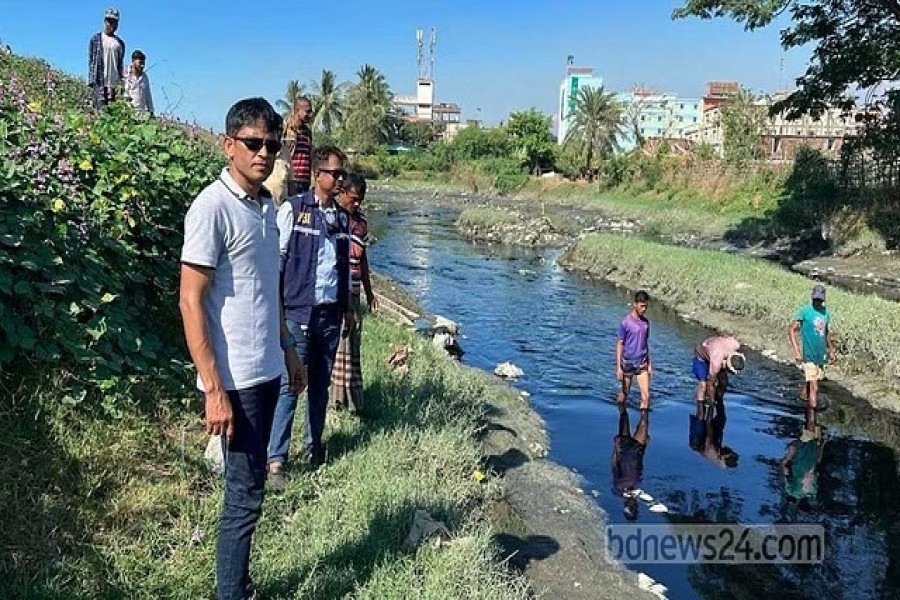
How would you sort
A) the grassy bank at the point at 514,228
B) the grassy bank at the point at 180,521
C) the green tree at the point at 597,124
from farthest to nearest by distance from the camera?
the green tree at the point at 597,124 < the grassy bank at the point at 514,228 < the grassy bank at the point at 180,521

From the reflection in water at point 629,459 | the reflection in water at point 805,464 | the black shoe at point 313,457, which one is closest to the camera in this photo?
the black shoe at point 313,457

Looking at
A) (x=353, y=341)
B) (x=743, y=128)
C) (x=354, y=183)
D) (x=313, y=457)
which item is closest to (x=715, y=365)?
(x=353, y=341)

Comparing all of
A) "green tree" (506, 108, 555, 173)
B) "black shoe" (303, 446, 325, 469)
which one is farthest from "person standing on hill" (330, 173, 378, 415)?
"green tree" (506, 108, 555, 173)

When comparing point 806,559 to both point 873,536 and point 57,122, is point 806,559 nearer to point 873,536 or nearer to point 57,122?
point 873,536

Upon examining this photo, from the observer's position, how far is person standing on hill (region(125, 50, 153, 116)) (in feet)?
26.1

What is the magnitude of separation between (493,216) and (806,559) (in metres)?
31.8

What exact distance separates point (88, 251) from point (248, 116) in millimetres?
1899

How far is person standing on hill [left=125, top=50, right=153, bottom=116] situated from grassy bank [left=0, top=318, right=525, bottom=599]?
4.75 metres

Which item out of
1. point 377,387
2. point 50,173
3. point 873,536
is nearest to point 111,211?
point 50,173

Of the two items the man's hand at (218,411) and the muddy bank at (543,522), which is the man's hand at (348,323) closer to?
the muddy bank at (543,522)

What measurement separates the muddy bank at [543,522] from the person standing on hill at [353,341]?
1.36m

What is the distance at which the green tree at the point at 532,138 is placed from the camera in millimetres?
68750

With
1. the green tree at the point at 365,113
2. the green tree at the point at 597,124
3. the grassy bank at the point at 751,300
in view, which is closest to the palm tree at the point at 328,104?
the green tree at the point at 365,113

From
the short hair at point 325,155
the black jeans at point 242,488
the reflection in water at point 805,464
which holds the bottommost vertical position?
the reflection in water at point 805,464
